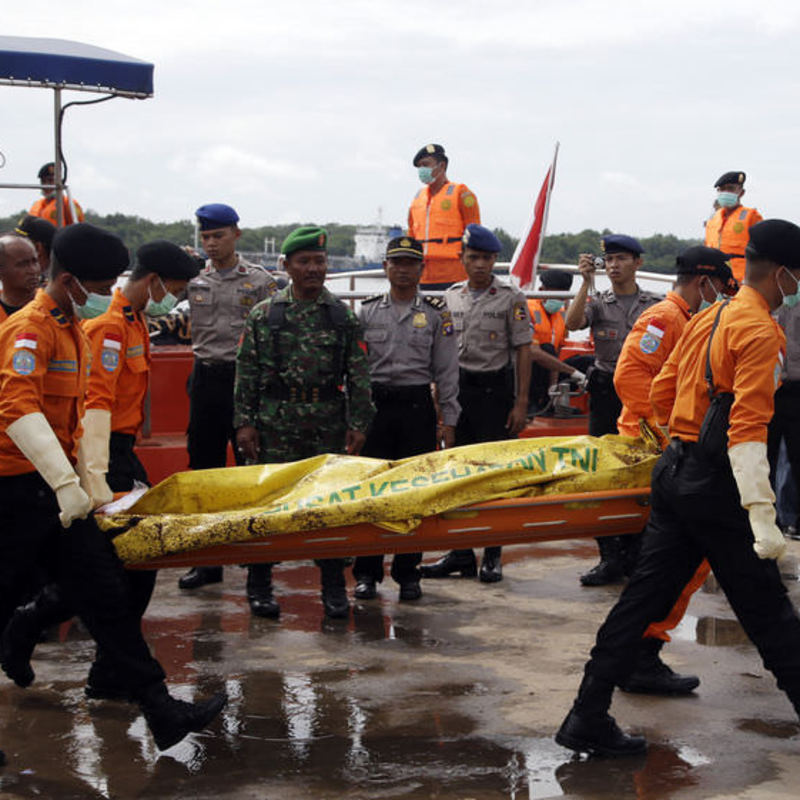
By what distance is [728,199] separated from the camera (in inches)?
490

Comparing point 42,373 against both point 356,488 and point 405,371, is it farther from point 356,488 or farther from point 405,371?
point 405,371

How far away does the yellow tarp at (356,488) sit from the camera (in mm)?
4281

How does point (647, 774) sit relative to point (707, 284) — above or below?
below

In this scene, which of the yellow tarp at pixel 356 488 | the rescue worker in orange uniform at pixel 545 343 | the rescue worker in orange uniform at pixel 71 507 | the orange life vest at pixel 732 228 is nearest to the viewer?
the rescue worker in orange uniform at pixel 71 507

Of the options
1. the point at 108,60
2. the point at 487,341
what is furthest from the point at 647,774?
the point at 108,60

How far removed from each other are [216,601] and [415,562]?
1.09 m

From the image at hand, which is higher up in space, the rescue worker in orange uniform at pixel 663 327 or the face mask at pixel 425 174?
the face mask at pixel 425 174

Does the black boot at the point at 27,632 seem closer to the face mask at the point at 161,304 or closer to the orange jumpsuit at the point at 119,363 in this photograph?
the orange jumpsuit at the point at 119,363

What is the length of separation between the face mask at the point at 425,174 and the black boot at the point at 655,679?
22.1 ft

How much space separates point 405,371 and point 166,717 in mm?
2823

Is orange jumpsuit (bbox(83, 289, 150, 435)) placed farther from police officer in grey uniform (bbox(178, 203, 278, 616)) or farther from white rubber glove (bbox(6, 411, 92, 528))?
police officer in grey uniform (bbox(178, 203, 278, 616))

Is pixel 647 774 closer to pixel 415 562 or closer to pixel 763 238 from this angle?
pixel 763 238

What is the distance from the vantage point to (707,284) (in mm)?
5309

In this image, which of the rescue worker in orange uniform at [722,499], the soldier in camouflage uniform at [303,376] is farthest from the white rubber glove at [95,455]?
the rescue worker in orange uniform at [722,499]
